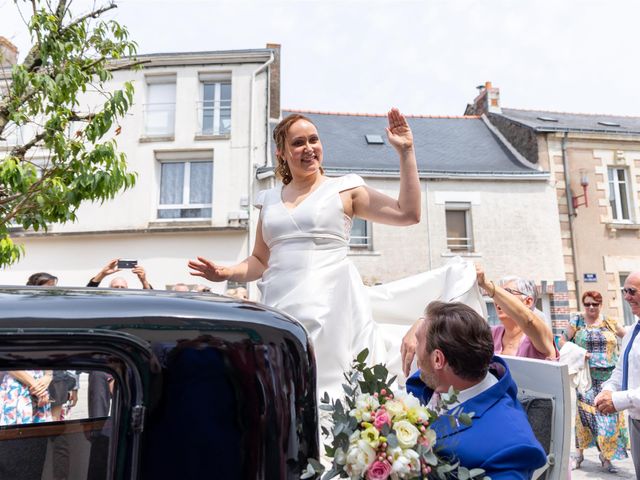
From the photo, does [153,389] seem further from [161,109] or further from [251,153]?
[161,109]

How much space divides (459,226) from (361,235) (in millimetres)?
3338

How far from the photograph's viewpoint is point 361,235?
17266 millimetres

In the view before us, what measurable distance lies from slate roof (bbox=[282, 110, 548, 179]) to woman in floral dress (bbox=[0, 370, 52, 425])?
16415mm

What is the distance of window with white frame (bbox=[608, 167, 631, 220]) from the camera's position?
18.5 meters

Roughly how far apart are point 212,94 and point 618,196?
47.2 ft

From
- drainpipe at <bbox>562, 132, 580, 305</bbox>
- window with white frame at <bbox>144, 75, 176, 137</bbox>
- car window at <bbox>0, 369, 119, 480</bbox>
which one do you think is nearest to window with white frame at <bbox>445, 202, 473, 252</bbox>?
drainpipe at <bbox>562, 132, 580, 305</bbox>

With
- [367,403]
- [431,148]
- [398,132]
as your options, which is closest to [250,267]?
[398,132]

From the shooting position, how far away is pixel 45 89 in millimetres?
5625

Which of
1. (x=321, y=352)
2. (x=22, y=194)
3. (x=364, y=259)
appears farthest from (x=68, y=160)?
(x=364, y=259)

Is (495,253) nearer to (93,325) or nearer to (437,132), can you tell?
(437,132)

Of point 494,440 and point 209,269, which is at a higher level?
point 209,269

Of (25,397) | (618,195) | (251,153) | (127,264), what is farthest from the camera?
(618,195)

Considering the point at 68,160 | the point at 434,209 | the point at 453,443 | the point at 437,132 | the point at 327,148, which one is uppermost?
the point at 437,132

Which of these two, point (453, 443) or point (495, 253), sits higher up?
point (495, 253)
